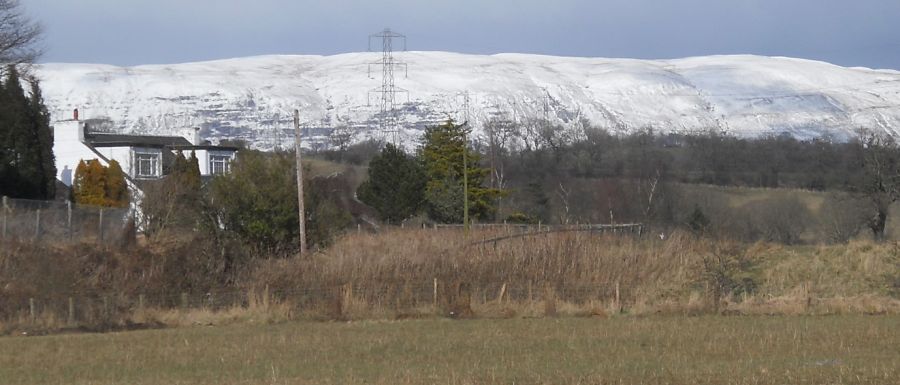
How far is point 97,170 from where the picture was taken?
215ft

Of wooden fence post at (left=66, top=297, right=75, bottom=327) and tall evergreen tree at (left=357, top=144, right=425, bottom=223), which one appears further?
tall evergreen tree at (left=357, top=144, right=425, bottom=223)

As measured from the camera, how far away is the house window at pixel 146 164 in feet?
245

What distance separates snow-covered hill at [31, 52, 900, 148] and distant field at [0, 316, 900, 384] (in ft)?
372

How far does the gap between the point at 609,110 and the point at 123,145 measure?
4123 inches

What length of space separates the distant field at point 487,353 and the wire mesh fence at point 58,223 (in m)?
12.9

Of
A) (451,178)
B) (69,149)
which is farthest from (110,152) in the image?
(451,178)

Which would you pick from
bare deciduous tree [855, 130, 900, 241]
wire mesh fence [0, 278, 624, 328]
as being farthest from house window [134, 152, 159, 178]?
bare deciduous tree [855, 130, 900, 241]

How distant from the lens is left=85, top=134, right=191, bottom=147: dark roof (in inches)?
2972

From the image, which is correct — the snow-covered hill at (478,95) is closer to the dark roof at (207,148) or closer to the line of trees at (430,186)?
the dark roof at (207,148)

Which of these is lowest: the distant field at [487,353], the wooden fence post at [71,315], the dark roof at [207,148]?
the wooden fence post at [71,315]

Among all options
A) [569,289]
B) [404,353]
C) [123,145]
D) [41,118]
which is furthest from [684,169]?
[404,353]

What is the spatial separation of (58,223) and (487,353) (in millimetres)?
26110

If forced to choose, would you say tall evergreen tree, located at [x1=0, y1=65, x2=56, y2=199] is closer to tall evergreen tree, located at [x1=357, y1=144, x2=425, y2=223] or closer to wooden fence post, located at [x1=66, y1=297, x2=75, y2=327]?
tall evergreen tree, located at [x1=357, y1=144, x2=425, y2=223]

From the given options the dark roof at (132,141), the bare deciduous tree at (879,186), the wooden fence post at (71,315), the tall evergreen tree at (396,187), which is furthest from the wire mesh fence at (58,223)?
the bare deciduous tree at (879,186)
